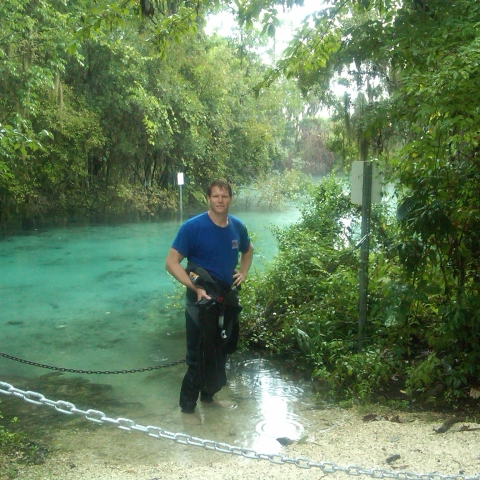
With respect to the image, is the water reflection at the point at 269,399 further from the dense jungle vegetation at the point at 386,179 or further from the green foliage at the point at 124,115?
the green foliage at the point at 124,115

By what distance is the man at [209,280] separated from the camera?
5.18m

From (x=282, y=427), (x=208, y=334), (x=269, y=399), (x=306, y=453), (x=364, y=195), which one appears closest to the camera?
(x=306, y=453)

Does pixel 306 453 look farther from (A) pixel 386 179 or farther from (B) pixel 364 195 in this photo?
(B) pixel 364 195

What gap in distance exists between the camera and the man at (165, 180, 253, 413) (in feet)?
17.0

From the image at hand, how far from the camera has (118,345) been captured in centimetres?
877

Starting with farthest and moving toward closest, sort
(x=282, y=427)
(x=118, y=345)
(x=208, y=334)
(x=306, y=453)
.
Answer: (x=118, y=345) < (x=282, y=427) < (x=208, y=334) < (x=306, y=453)

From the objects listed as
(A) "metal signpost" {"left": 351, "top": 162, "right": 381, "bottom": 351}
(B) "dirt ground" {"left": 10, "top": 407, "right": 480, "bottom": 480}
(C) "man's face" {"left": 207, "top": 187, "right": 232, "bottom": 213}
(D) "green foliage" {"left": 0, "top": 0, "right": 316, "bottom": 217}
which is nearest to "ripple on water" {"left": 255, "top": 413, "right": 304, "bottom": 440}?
(B) "dirt ground" {"left": 10, "top": 407, "right": 480, "bottom": 480}

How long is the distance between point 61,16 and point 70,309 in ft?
28.6

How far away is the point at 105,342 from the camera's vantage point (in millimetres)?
8938

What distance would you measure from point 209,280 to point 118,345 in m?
4.01

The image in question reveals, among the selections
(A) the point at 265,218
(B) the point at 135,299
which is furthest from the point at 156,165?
(B) the point at 135,299

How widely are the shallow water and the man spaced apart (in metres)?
0.54

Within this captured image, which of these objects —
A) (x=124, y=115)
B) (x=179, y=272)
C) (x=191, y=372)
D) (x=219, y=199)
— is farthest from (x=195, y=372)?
(x=124, y=115)

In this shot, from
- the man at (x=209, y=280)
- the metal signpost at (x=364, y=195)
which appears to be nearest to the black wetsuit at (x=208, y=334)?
the man at (x=209, y=280)
